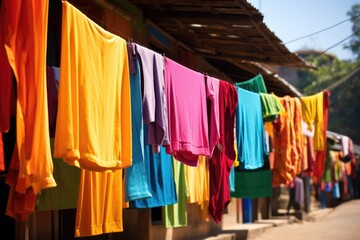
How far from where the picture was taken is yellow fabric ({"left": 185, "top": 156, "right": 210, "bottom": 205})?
9352mm

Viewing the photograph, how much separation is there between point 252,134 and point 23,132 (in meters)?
5.56

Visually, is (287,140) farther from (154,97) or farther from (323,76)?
(323,76)

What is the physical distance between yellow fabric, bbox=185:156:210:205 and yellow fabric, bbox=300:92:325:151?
8.89 feet

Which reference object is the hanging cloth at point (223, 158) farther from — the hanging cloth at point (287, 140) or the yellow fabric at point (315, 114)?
the yellow fabric at point (315, 114)

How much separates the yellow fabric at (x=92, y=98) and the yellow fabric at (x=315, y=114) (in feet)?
21.4

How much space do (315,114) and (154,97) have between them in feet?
20.7

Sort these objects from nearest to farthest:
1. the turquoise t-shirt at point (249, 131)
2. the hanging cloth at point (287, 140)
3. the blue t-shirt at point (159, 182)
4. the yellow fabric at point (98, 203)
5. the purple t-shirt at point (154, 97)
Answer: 1. the purple t-shirt at point (154, 97)
2. the yellow fabric at point (98, 203)
3. the blue t-shirt at point (159, 182)
4. the turquoise t-shirt at point (249, 131)
5. the hanging cloth at point (287, 140)

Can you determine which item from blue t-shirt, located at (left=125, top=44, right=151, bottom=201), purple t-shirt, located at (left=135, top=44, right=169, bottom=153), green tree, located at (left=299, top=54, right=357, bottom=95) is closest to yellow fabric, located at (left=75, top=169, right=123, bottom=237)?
blue t-shirt, located at (left=125, top=44, right=151, bottom=201)

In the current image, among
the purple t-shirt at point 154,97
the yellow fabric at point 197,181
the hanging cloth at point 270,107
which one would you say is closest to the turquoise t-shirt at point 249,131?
the hanging cloth at point 270,107

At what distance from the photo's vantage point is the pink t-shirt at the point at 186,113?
6.77 metres

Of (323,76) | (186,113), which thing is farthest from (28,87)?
(323,76)

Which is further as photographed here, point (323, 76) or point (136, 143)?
point (323, 76)

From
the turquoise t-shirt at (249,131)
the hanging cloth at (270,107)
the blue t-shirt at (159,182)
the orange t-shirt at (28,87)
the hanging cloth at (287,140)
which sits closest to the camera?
the orange t-shirt at (28,87)

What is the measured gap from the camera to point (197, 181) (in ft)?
31.3
